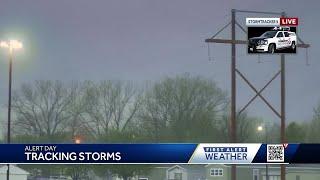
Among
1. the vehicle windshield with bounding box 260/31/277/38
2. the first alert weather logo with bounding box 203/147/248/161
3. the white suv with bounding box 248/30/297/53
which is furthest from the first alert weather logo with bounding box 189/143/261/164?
the white suv with bounding box 248/30/297/53

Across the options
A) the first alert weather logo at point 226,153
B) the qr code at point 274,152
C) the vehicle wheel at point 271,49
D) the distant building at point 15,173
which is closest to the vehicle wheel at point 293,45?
the vehicle wheel at point 271,49

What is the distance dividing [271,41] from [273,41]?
0.16 m

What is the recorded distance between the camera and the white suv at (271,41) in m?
32.8

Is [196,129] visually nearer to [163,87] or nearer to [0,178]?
[163,87]

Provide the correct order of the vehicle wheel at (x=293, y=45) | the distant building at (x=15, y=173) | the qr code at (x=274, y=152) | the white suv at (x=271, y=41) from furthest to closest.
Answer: the distant building at (x=15, y=173), the vehicle wheel at (x=293, y=45), the white suv at (x=271, y=41), the qr code at (x=274, y=152)

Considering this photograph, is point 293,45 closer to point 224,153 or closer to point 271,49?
point 271,49

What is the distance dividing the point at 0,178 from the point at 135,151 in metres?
30.8

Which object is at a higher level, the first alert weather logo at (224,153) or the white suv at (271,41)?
the white suv at (271,41)

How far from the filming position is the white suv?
3281 cm

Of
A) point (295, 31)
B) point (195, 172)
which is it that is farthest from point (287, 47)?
point (195, 172)

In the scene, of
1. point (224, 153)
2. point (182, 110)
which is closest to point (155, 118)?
point (182, 110)

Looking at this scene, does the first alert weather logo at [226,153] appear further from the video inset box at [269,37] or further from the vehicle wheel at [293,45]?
the vehicle wheel at [293,45]

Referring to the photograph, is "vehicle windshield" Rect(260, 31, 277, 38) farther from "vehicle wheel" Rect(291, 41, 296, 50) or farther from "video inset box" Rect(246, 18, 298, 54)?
Result: "vehicle wheel" Rect(291, 41, 296, 50)

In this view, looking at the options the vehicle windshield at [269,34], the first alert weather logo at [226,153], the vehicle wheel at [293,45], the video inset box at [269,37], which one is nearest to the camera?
the first alert weather logo at [226,153]
